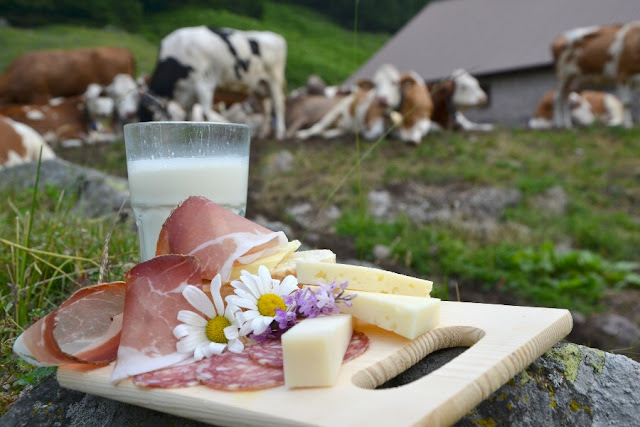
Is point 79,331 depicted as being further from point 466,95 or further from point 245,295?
point 466,95

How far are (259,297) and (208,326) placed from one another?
10cm

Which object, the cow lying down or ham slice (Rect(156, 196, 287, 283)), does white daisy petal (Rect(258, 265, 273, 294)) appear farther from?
the cow lying down

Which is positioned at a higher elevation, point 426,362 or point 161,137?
point 161,137

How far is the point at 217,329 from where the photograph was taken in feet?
3.49

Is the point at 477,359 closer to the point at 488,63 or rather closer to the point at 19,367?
the point at 19,367

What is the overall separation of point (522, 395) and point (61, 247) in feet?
5.39

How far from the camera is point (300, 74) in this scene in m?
22.9

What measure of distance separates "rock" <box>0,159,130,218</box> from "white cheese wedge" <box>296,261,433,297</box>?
2.31m

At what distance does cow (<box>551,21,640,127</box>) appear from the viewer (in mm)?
8711

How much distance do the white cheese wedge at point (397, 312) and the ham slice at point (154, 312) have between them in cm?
29

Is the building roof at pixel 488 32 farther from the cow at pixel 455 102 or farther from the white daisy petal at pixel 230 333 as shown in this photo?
the white daisy petal at pixel 230 333

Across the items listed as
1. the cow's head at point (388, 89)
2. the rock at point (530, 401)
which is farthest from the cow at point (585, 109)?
the rock at point (530, 401)

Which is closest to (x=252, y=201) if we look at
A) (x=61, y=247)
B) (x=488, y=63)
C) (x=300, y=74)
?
(x=61, y=247)

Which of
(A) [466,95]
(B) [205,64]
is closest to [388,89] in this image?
(A) [466,95]
